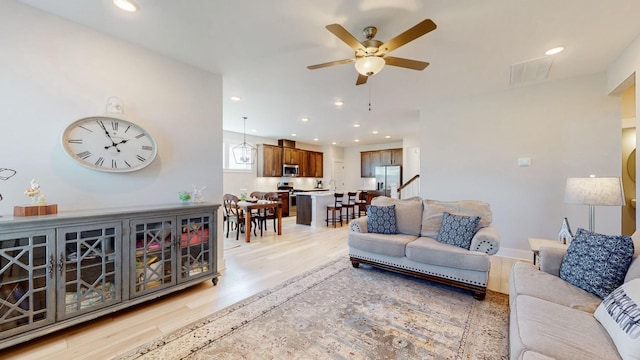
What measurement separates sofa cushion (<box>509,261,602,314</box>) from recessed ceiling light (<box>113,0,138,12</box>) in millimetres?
3658

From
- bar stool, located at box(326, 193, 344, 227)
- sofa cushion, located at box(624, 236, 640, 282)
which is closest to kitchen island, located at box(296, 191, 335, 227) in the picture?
bar stool, located at box(326, 193, 344, 227)

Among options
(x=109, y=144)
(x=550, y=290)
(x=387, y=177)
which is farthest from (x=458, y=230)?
(x=387, y=177)

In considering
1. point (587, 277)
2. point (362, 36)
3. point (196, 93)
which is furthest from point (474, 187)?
point (196, 93)

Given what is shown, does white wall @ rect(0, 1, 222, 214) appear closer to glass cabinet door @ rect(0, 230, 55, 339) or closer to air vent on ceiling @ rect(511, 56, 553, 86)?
glass cabinet door @ rect(0, 230, 55, 339)

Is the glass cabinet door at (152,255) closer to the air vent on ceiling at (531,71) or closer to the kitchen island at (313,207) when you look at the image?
the kitchen island at (313,207)

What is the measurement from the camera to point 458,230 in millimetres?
2893

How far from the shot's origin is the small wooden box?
187cm

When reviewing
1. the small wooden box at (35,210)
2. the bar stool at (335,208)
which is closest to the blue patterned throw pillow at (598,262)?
the small wooden box at (35,210)

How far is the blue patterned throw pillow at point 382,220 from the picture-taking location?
348 centimetres

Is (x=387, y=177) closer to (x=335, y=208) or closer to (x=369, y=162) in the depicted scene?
(x=369, y=162)

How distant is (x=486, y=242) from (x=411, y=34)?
84.5 inches

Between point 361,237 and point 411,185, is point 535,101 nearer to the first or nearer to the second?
point 411,185

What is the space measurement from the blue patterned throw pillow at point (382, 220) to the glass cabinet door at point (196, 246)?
2.06m

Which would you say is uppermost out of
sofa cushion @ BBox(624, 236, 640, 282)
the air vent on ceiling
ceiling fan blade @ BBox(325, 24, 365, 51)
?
the air vent on ceiling
